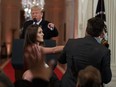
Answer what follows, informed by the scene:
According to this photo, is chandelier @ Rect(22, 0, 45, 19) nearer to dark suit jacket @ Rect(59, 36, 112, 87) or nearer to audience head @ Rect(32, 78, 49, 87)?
dark suit jacket @ Rect(59, 36, 112, 87)

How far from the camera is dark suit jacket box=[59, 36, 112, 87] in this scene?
3.58 metres

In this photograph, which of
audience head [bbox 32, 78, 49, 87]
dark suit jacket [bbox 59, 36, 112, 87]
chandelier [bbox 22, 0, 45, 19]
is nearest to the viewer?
audience head [bbox 32, 78, 49, 87]

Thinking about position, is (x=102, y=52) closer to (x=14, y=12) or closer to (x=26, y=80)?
(x=26, y=80)

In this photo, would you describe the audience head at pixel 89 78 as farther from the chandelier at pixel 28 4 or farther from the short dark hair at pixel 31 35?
the chandelier at pixel 28 4

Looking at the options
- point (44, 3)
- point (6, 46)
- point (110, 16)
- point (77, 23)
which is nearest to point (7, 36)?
point (6, 46)

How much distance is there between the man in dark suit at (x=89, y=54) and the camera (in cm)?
358

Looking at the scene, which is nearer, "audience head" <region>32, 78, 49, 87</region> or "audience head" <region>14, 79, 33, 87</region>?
"audience head" <region>32, 78, 49, 87</region>

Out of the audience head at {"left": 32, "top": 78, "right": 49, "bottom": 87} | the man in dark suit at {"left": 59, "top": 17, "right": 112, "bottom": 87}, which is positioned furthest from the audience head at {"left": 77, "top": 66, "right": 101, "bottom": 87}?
the man in dark suit at {"left": 59, "top": 17, "right": 112, "bottom": 87}

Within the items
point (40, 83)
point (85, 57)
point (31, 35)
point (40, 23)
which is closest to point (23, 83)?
point (40, 83)

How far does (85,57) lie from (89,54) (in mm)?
53

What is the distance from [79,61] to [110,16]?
355 cm

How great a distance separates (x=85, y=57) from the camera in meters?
3.59

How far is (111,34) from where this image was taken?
6.93 m

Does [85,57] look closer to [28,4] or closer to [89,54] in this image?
[89,54]
